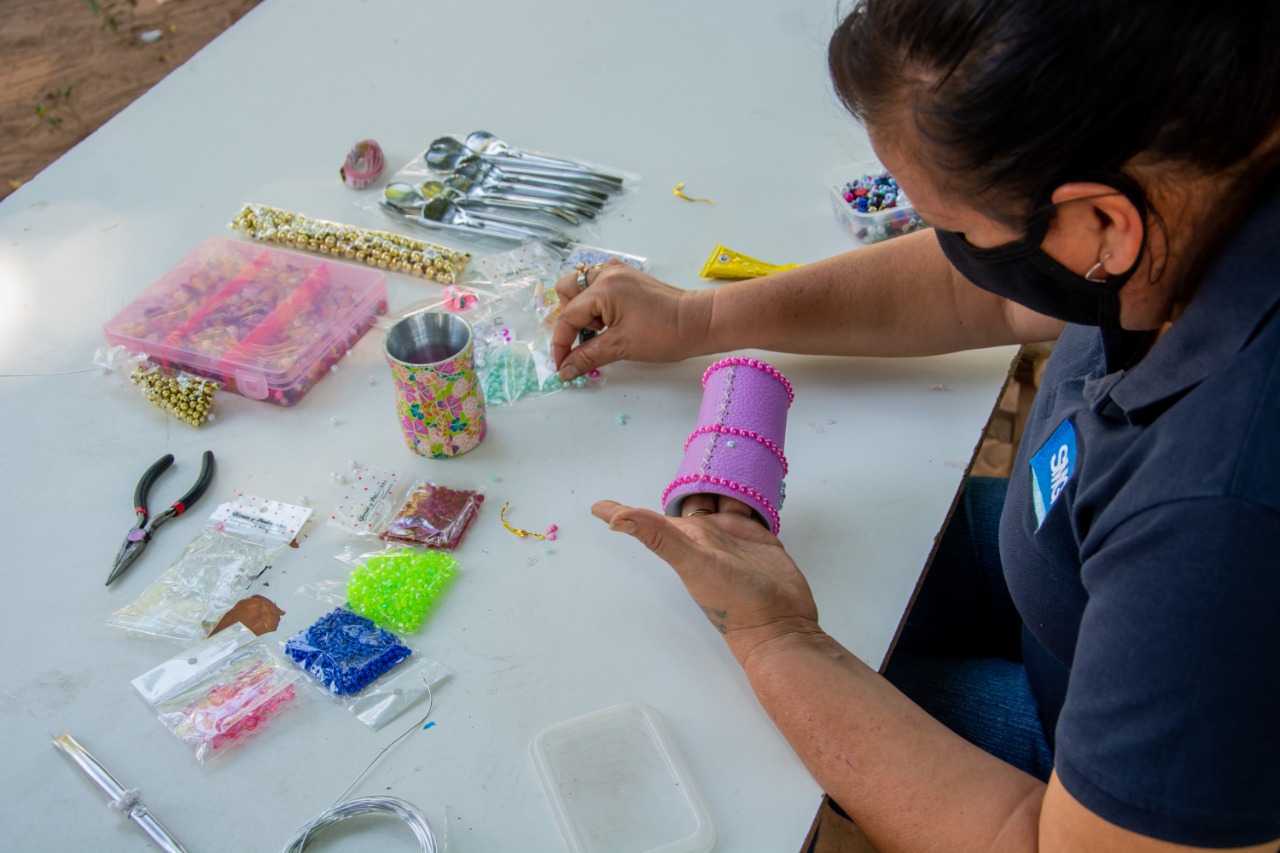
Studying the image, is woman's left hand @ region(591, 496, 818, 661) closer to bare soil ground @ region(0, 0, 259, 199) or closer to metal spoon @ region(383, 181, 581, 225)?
metal spoon @ region(383, 181, 581, 225)

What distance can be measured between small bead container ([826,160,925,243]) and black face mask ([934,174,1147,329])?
564 mm

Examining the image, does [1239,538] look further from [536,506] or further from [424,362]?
[424,362]

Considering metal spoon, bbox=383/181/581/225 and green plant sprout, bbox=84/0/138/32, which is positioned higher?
metal spoon, bbox=383/181/581/225

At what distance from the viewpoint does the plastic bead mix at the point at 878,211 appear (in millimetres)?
1282

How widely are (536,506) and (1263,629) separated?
0.65 m

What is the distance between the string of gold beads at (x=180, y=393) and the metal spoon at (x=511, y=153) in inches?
22.4

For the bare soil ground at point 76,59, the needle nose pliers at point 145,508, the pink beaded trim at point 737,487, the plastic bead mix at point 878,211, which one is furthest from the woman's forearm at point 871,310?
the bare soil ground at point 76,59

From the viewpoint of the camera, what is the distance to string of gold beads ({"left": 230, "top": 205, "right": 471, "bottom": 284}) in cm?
127

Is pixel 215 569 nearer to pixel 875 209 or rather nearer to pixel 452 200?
pixel 452 200

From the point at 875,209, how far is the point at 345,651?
891 millimetres

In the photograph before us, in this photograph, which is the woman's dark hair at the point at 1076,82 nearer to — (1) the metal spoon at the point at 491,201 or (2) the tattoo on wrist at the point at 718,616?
(2) the tattoo on wrist at the point at 718,616

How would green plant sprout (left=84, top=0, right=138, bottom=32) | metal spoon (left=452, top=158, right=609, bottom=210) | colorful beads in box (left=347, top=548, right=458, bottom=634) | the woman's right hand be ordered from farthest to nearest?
green plant sprout (left=84, top=0, right=138, bottom=32)
metal spoon (left=452, top=158, right=609, bottom=210)
the woman's right hand
colorful beads in box (left=347, top=548, right=458, bottom=634)

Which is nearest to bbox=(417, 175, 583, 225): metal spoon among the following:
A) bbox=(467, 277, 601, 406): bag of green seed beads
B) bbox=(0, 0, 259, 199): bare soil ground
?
bbox=(467, 277, 601, 406): bag of green seed beads

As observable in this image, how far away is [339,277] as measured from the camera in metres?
1.22
